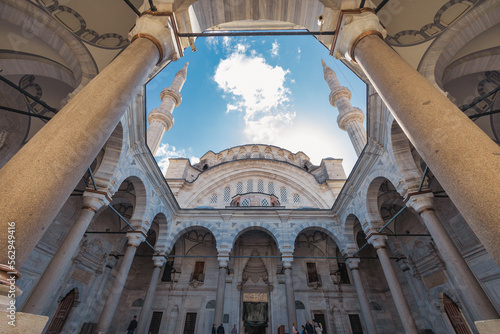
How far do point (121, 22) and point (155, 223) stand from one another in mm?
10329

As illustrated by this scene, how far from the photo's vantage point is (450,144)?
265cm

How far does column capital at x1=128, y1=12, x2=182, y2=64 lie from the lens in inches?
181

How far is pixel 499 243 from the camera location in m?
2.05

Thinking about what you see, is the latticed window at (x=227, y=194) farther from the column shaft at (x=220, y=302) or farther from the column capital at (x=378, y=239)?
the column capital at (x=378, y=239)

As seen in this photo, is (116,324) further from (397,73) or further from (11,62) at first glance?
(397,73)

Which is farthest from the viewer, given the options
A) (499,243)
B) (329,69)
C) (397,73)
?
(329,69)

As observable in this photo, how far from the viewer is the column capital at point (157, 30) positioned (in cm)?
461

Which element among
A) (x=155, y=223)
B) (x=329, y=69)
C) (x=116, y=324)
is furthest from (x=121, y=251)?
(x=329, y=69)

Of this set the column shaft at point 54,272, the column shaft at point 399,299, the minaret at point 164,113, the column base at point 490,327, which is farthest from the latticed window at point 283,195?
the column base at point 490,327

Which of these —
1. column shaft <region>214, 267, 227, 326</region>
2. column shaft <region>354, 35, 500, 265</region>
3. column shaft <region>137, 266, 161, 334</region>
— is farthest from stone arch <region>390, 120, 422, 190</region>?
column shaft <region>137, 266, 161, 334</region>

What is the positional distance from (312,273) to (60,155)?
50.8 ft

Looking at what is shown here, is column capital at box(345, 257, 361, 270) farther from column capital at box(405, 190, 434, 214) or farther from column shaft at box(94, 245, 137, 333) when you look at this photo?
column shaft at box(94, 245, 137, 333)

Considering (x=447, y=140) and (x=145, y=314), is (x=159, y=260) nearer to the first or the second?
(x=145, y=314)

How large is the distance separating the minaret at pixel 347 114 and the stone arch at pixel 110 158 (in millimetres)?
14860
